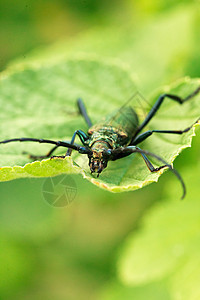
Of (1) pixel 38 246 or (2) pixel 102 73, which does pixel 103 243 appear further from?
(2) pixel 102 73

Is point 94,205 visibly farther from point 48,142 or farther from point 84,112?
point 48,142

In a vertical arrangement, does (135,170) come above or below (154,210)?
above

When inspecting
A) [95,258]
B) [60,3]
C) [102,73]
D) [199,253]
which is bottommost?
[95,258]

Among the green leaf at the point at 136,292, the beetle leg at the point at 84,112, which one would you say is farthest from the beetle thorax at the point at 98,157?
the green leaf at the point at 136,292

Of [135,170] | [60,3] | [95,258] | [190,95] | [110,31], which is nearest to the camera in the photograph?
[135,170]

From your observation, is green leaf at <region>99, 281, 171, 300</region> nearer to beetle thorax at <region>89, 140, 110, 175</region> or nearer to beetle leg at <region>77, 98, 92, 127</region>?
beetle leg at <region>77, 98, 92, 127</region>

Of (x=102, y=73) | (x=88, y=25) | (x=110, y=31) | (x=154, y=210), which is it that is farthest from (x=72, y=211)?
(x=88, y=25)

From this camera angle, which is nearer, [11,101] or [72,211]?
[11,101]

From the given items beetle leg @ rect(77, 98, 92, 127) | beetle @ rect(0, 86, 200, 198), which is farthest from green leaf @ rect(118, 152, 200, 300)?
beetle leg @ rect(77, 98, 92, 127)
